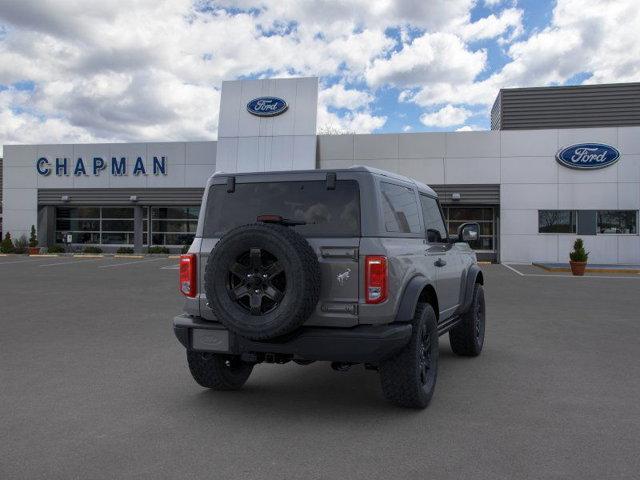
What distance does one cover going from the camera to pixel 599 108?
3691 cm

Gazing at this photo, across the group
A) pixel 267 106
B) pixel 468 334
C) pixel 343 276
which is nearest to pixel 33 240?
pixel 267 106

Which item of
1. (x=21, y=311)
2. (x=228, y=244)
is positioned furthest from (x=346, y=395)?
A: (x=21, y=311)

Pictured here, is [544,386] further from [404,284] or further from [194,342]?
[194,342]

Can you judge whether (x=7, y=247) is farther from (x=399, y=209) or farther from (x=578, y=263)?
(x=399, y=209)

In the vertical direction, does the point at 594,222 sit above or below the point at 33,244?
above

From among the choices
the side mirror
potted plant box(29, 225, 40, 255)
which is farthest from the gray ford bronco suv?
potted plant box(29, 225, 40, 255)

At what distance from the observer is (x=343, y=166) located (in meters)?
28.2

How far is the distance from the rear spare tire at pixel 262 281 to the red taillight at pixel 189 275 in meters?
0.38

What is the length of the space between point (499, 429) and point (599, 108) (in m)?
37.2

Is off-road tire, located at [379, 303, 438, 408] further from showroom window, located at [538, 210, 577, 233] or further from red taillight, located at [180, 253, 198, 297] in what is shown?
showroom window, located at [538, 210, 577, 233]

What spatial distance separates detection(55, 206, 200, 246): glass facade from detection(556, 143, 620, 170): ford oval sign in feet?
62.2

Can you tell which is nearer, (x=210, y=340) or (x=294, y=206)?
(x=210, y=340)

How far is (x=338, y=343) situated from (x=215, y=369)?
1420mm

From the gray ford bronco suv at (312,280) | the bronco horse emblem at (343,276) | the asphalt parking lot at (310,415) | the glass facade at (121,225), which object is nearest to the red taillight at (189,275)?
the gray ford bronco suv at (312,280)
